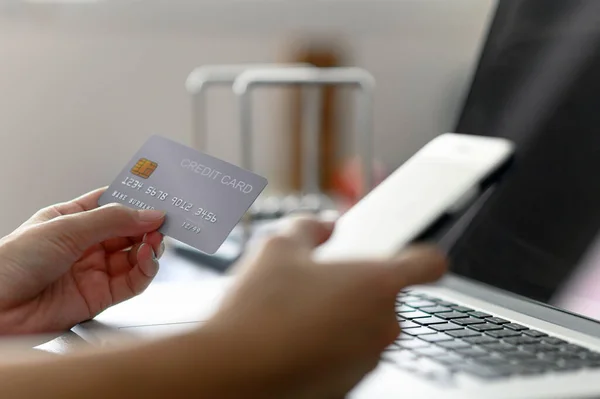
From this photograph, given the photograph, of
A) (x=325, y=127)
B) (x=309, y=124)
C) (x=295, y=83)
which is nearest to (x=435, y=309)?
(x=295, y=83)

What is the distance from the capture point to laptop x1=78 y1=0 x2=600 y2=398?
393mm

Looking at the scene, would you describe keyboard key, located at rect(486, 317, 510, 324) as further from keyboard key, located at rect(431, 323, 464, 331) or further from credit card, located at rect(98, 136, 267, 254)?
credit card, located at rect(98, 136, 267, 254)

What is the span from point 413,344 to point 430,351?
22 mm

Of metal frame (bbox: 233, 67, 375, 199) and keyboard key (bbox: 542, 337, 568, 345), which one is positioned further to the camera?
Result: metal frame (bbox: 233, 67, 375, 199)

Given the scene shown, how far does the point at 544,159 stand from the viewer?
61 cm

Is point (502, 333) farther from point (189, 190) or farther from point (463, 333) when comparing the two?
point (189, 190)

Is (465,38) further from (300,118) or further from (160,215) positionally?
(160,215)

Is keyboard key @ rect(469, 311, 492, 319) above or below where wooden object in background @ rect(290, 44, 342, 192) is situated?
above

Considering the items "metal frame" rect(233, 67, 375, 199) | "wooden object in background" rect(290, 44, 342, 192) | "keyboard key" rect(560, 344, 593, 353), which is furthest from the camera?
"wooden object in background" rect(290, 44, 342, 192)

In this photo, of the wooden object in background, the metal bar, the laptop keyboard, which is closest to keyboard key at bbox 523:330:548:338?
the laptop keyboard

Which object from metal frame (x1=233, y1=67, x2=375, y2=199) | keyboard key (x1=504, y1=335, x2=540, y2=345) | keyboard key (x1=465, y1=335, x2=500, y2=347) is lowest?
metal frame (x1=233, y1=67, x2=375, y2=199)

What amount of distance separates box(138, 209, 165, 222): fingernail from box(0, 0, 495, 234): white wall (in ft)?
4.95

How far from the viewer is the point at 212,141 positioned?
7.22 ft

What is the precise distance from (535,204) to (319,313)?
307 millimetres
